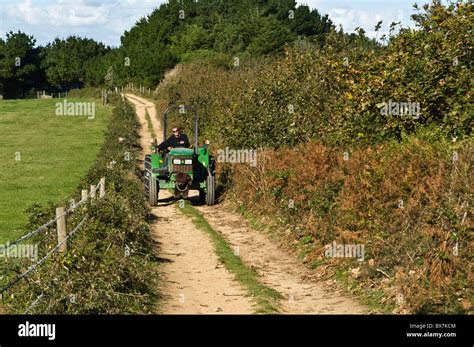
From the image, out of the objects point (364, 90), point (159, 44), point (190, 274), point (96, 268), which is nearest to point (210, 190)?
point (364, 90)

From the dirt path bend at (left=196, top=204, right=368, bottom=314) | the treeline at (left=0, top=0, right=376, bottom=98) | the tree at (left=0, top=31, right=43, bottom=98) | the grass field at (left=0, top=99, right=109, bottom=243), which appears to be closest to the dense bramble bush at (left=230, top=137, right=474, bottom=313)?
the dirt path bend at (left=196, top=204, right=368, bottom=314)

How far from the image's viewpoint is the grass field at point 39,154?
22141mm

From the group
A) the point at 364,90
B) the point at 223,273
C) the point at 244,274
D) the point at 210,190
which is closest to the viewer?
the point at 244,274

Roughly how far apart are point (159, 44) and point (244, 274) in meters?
66.0

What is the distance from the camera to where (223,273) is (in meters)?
12.2

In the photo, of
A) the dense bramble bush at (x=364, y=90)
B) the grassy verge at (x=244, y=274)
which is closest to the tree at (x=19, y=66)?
the dense bramble bush at (x=364, y=90)

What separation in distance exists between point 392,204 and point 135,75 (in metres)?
61.7

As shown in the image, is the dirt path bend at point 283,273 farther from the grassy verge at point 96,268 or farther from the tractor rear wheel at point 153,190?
the grassy verge at point 96,268

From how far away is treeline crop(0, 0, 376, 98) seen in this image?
72.7m

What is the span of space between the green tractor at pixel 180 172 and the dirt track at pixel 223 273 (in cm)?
65

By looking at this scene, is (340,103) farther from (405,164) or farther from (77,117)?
(77,117)

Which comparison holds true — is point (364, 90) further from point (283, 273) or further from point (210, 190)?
point (210, 190)

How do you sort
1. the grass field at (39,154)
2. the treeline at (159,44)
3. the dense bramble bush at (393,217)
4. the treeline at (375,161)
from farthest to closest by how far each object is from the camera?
1. the treeline at (159,44)
2. the grass field at (39,154)
3. the treeline at (375,161)
4. the dense bramble bush at (393,217)
